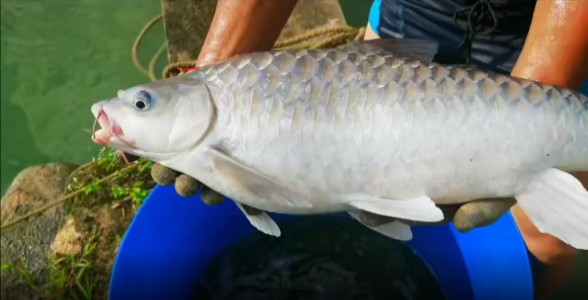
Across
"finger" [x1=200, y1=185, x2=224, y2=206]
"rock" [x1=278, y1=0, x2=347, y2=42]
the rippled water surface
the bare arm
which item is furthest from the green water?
"finger" [x1=200, y1=185, x2=224, y2=206]

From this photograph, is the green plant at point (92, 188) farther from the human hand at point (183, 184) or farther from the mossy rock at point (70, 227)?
the human hand at point (183, 184)

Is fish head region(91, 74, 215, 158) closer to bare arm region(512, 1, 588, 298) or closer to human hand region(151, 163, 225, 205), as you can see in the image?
human hand region(151, 163, 225, 205)

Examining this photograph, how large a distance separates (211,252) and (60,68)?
65.6 inches

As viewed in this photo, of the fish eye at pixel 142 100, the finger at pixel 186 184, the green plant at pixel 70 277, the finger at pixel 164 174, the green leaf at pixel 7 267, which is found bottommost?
the green leaf at pixel 7 267

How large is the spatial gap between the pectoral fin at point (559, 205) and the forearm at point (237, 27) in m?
0.71

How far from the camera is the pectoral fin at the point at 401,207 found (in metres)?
0.88

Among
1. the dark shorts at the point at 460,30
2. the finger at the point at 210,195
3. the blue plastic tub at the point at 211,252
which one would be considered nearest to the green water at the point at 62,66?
the dark shorts at the point at 460,30

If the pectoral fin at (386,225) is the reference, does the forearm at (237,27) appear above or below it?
above

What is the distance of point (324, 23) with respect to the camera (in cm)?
226

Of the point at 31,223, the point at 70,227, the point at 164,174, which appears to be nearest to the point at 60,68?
the point at 31,223

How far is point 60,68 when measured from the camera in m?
2.79

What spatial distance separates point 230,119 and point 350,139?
0.20 metres

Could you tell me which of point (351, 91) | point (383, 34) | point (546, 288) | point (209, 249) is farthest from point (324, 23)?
point (351, 91)

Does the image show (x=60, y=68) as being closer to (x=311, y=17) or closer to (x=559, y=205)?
(x=311, y=17)
